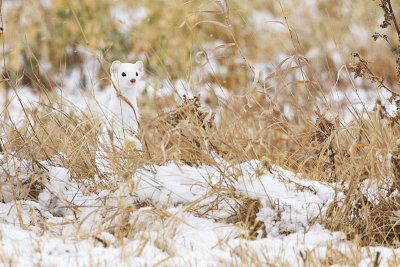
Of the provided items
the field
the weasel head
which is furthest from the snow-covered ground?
the weasel head

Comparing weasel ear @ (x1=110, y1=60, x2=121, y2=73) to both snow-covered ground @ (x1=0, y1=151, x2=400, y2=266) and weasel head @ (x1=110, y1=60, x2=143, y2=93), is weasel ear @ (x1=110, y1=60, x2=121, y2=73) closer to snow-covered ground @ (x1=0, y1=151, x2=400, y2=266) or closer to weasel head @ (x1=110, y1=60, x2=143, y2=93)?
weasel head @ (x1=110, y1=60, x2=143, y2=93)

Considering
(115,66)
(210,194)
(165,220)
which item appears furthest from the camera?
(115,66)

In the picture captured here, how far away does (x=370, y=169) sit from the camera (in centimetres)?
300

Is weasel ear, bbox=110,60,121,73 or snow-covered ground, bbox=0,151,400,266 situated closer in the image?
snow-covered ground, bbox=0,151,400,266

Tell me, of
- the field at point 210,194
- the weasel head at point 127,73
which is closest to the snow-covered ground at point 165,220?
the field at point 210,194

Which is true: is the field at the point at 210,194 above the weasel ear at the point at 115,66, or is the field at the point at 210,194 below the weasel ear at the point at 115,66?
below

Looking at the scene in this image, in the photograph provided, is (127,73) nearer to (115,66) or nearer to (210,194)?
(115,66)

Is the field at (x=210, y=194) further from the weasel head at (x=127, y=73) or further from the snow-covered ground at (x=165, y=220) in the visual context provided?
the weasel head at (x=127, y=73)

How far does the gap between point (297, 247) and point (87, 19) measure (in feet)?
16.7

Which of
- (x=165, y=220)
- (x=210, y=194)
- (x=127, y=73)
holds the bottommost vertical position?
(x=165, y=220)

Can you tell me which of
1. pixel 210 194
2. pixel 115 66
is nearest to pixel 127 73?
pixel 115 66

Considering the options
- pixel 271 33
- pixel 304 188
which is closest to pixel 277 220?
pixel 304 188

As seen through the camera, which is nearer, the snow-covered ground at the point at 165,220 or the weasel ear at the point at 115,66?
the snow-covered ground at the point at 165,220

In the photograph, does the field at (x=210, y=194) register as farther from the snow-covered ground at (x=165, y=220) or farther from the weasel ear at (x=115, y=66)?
the weasel ear at (x=115, y=66)
